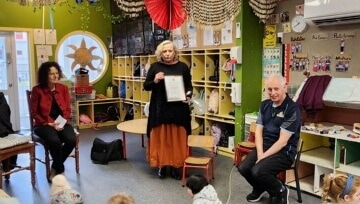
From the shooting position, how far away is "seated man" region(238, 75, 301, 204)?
9.55 ft

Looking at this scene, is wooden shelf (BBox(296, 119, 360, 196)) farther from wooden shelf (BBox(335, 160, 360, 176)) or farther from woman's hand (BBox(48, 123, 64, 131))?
woman's hand (BBox(48, 123, 64, 131))

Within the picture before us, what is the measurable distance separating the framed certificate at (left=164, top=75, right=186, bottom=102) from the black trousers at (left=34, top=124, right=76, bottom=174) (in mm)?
1199

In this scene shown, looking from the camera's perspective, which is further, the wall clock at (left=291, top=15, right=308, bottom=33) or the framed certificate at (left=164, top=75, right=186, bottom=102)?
the wall clock at (left=291, top=15, right=308, bottom=33)

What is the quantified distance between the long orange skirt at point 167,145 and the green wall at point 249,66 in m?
1.05

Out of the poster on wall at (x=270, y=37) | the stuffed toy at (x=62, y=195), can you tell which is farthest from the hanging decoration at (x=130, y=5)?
the poster on wall at (x=270, y=37)

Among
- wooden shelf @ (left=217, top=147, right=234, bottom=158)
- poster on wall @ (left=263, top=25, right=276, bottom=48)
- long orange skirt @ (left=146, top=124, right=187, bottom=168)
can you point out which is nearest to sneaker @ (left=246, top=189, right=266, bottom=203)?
long orange skirt @ (left=146, top=124, right=187, bottom=168)

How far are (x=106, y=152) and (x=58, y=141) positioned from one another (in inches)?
34.6

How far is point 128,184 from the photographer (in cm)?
363

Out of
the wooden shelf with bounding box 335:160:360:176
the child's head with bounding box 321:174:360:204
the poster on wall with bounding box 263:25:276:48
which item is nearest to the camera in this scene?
the child's head with bounding box 321:174:360:204

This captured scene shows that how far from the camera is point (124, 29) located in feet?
22.3

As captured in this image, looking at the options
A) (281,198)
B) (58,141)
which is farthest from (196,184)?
(58,141)

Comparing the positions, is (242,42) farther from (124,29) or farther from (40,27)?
(40,27)

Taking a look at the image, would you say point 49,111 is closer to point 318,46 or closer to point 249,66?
point 249,66

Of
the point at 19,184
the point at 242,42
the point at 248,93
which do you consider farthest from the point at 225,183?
the point at 19,184
